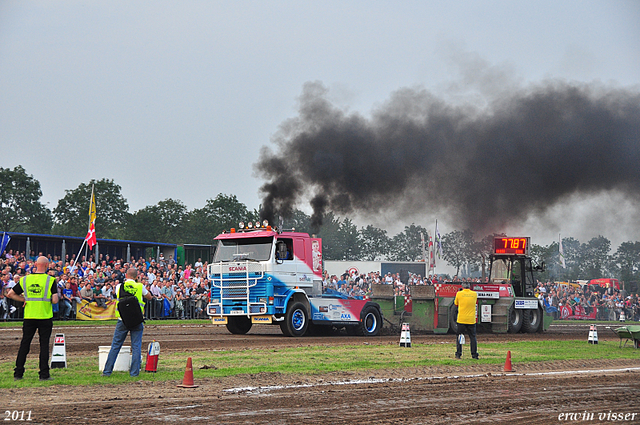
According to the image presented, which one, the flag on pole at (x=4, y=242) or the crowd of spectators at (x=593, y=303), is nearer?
the flag on pole at (x=4, y=242)

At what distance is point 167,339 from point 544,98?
22.0m

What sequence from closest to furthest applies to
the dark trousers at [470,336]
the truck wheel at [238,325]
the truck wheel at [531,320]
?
the dark trousers at [470,336], the truck wheel at [238,325], the truck wheel at [531,320]

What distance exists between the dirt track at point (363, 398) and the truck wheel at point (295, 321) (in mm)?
7577

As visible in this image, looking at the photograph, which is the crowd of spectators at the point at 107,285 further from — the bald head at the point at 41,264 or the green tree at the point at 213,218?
the green tree at the point at 213,218

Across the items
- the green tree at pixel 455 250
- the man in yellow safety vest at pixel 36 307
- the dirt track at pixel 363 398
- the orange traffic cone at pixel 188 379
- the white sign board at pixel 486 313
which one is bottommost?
the dirt track at pixel 363 398

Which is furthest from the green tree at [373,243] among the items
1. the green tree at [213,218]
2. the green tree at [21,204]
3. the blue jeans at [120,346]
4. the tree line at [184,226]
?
the blue jeans at [120,346]

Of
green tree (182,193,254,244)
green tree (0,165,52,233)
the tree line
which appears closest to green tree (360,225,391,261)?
the tree line

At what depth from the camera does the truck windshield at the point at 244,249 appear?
21.5 m

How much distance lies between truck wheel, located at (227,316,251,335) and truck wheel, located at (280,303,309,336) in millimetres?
2161

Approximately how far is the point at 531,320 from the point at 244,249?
12040 mm

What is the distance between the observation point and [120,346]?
38.8 ft

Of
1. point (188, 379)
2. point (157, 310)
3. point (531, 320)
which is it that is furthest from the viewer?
point (157, 310)

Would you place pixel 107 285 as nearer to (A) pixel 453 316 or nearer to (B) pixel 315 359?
(A) pixel 453 316

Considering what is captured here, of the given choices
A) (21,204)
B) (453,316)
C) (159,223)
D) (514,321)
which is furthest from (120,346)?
(159,223)
